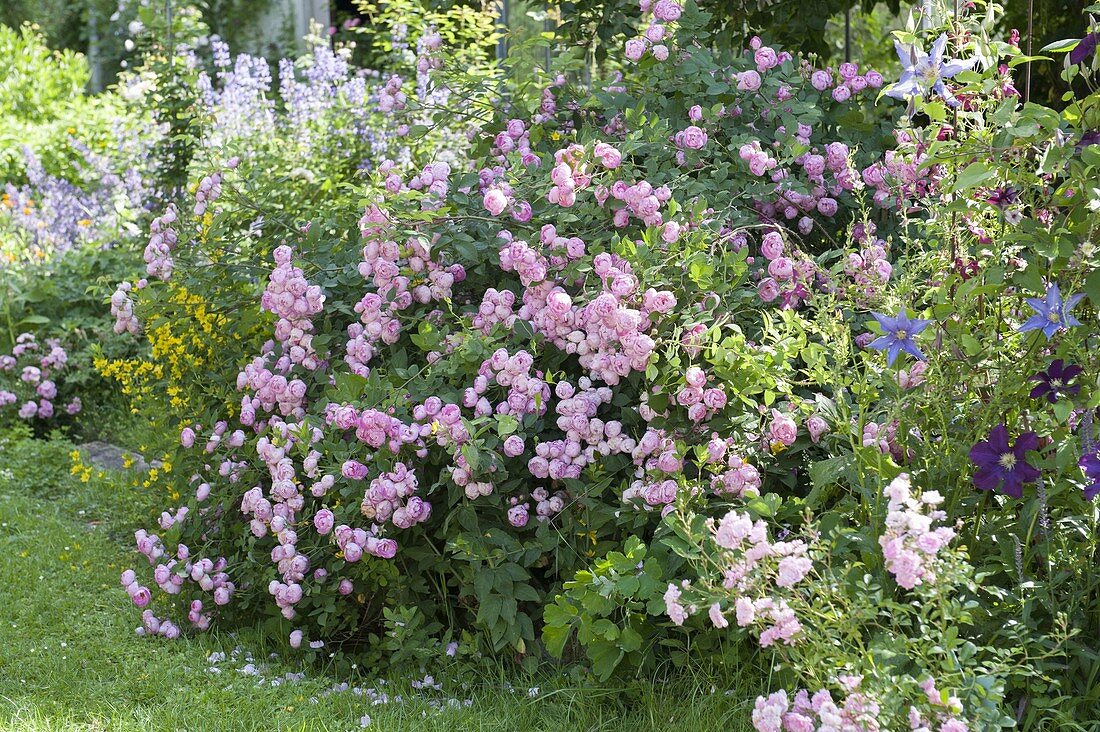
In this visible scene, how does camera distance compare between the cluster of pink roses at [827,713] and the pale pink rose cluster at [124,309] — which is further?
the pale pink rose cluster at [124,309]

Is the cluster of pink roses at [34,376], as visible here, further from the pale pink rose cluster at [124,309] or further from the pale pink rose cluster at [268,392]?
the pale pink rose cluster at [268,392]

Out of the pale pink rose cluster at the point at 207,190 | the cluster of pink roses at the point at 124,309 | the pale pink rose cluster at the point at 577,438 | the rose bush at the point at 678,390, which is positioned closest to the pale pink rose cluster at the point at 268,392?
the rose bush at the point at 678,390

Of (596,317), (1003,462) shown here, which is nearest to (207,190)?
(596,317)

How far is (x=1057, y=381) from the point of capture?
2121 mm

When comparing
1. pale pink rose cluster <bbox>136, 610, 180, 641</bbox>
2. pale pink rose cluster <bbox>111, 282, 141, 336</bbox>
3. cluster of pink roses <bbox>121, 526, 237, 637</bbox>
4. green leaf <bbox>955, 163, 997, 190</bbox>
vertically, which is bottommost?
pale pink rose cluster <bbox>136, 610, 180, 641</bbox>

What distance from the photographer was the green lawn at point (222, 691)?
2.42 m

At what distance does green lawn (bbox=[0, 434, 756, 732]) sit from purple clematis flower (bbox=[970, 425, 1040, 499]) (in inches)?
26.5

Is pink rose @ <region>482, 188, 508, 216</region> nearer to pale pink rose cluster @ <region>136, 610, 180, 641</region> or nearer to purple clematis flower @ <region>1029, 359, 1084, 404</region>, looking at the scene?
purple clematis flower @ <region>1029, 359, 1084, 404</region>

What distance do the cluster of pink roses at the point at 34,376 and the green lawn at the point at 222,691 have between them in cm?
166

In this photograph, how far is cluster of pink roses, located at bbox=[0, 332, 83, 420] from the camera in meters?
4.88

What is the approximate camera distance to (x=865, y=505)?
2.28m

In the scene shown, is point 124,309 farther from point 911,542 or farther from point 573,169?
point 911,542

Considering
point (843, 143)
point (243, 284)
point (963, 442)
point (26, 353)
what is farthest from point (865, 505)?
point (26, 353)

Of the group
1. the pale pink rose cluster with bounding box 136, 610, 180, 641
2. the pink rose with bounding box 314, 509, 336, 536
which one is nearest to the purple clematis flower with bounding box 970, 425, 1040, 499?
the pink rose with bounding box 314, 509, 336, 536
